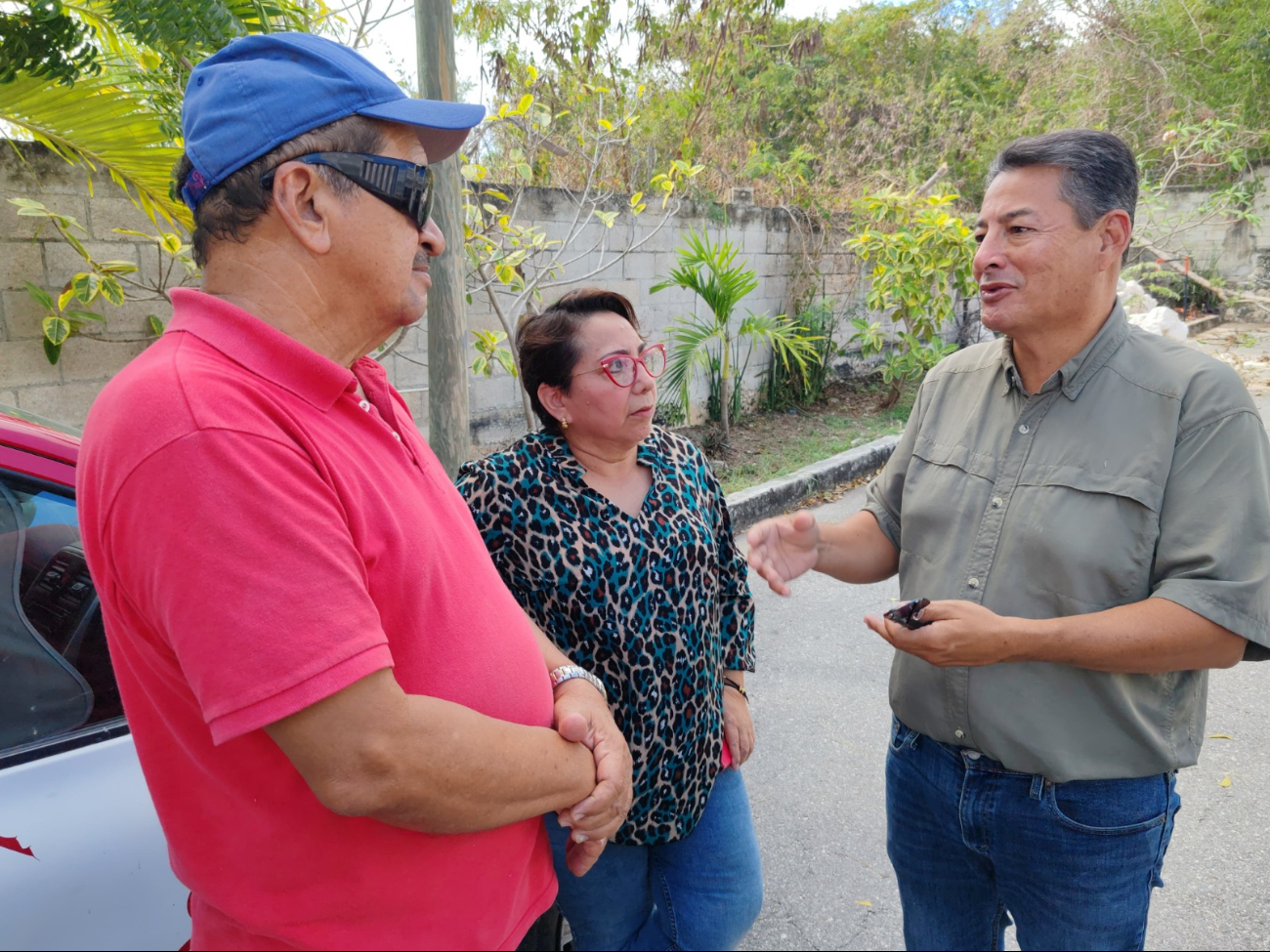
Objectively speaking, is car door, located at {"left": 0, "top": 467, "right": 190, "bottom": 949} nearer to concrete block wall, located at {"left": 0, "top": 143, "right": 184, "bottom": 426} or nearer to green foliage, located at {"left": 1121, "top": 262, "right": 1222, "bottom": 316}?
concrete block wall, located at {"left": 0, "top": 143, "right": 184, "bottom": 426}

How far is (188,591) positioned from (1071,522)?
56.4 inches

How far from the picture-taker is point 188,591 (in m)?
0.92

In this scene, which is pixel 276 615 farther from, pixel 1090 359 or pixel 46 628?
pixel 1090 359

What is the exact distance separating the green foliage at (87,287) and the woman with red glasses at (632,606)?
2719mm

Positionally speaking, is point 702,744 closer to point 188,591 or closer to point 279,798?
A: point 279,798

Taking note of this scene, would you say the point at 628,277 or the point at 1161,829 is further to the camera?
the point at 628,277

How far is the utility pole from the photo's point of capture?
10.1 feet

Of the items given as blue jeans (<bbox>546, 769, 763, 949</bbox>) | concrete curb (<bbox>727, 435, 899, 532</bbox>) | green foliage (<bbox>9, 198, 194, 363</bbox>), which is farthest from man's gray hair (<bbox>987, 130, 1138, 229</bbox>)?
concrete curb (<bbox>727, 435, 899, 532</bbox>)

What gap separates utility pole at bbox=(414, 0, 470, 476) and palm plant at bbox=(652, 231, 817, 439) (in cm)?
348

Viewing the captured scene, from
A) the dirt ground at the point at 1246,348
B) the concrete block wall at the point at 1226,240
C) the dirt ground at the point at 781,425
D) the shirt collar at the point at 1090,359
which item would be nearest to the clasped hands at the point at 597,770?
the shirt collar at the point at 1090,359

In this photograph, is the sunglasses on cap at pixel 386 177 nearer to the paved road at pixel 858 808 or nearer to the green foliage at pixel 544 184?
the paved road at pixel 858 808

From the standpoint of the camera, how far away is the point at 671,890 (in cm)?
191

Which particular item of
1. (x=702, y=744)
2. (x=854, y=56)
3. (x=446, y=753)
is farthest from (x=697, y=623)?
(x=854, y=56)

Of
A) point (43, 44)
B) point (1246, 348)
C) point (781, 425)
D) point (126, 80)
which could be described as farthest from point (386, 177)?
point (1246, 348)
